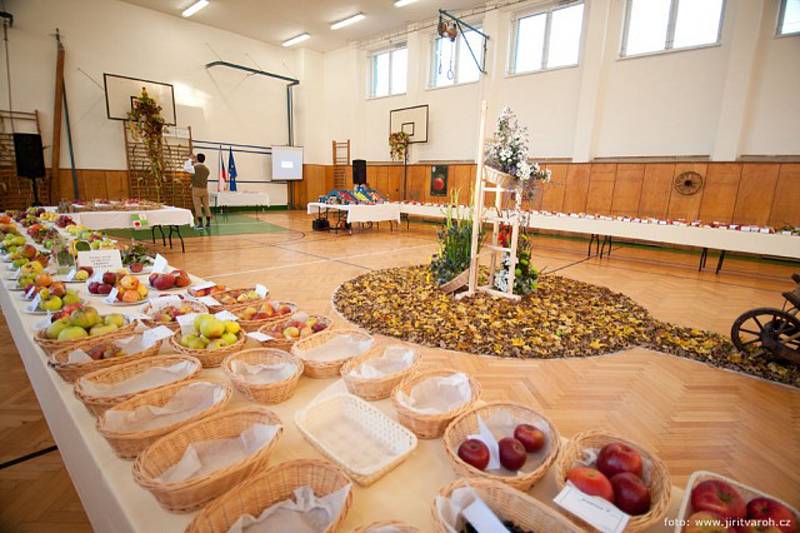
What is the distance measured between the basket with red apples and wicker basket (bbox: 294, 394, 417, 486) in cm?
52

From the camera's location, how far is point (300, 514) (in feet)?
2.45

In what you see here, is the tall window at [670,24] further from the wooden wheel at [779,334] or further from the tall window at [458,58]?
the wooden wheel at [779,334]

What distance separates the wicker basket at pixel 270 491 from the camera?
0.68 m

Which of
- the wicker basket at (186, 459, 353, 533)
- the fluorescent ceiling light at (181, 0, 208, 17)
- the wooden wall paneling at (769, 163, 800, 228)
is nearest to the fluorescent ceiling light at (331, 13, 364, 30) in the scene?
the fluorescent ceiling light at (181, 0, 208, 17)

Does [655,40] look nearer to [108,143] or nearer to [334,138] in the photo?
[334,138]

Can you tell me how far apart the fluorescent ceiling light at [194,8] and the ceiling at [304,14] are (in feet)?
0.30

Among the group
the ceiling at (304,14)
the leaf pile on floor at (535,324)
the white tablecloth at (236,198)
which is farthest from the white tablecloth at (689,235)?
the white tablecloth at (236,198)

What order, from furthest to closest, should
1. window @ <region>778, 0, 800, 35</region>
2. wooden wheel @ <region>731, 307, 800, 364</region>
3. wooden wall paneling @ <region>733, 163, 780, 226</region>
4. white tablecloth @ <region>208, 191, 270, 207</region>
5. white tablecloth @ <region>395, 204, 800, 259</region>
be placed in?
white tablecloth @ <region>208, 191, 270, 207</region>, wooden wall paneling @ <region>733, 163, 780, 226</region>, window @ <region>778, 0, 800, 35</region>, white tablecloth @ <region>395, 204, 800, 259</region>, wooden wheel @ <region>731, 307, 800, 364</region>

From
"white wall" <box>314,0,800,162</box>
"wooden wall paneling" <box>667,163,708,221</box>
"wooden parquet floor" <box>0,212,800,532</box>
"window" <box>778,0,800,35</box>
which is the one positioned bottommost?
"wooden parquet floor" <box>0,212,800,532</box>

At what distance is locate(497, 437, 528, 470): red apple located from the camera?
2.71 ft

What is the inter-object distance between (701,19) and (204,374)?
1052cm

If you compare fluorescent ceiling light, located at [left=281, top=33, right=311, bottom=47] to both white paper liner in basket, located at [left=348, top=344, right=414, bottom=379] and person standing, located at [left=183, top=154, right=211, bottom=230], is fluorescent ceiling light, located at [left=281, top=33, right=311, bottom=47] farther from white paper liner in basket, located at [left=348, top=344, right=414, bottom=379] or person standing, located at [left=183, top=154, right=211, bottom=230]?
white paper liner in basket, located at [left=348, top=344, right=414, bottom=379]

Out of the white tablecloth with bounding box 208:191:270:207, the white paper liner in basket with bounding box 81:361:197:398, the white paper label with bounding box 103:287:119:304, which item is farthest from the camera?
the white tablecloth with bounding box 208:191:270:207

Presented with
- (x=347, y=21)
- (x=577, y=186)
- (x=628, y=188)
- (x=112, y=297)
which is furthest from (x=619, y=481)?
(x=347, y=21)
